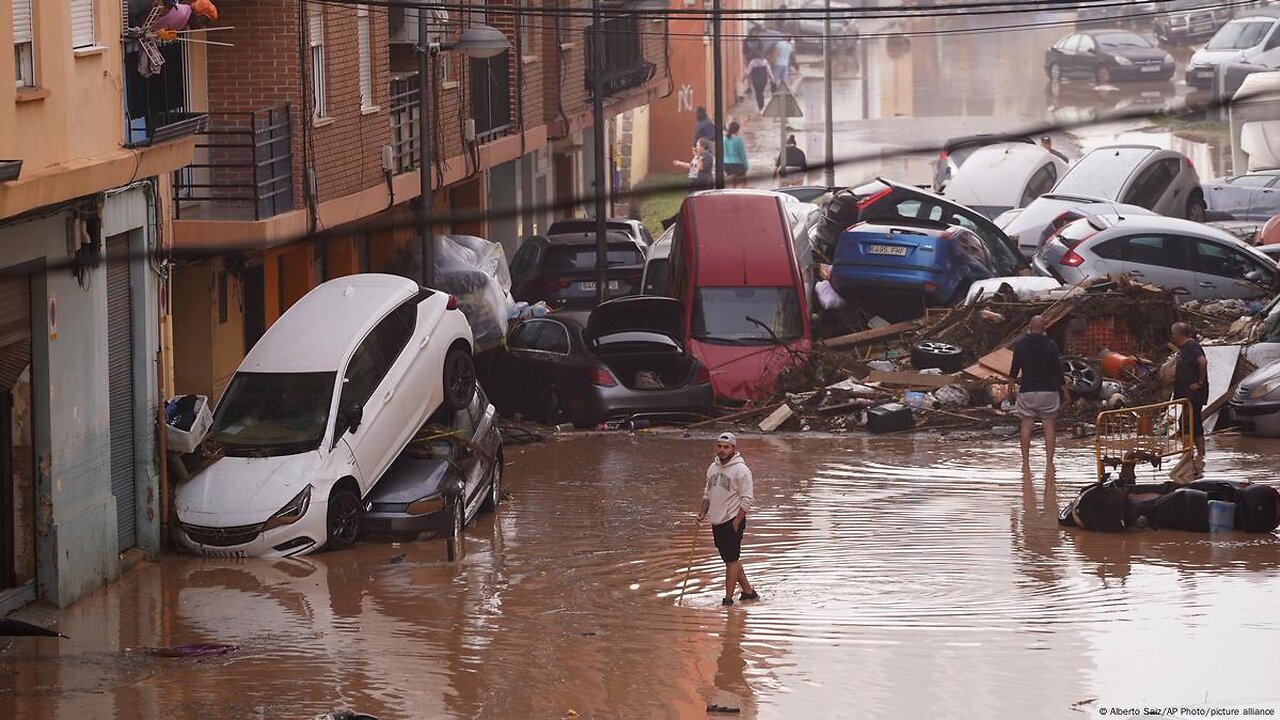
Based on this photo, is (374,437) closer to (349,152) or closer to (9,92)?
(9,92)

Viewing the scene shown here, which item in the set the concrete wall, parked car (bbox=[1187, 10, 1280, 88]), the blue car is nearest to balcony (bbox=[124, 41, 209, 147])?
the concrete wall

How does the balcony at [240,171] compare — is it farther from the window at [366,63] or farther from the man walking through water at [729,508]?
the man walking through water at [729,508]

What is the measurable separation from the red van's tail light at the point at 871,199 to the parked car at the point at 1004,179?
5.40 m

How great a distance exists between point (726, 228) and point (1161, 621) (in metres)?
12.1

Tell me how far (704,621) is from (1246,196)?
2388 cm

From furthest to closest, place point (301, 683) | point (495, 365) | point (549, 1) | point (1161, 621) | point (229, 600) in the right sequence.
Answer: point (549, 1) → point (495, 365) → point (229, 600) → point (1161, 621) → point (301, 683)

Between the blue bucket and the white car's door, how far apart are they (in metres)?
6.95

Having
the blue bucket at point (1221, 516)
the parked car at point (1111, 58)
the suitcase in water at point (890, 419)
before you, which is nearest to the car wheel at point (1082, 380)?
the suitcase in water at point (890, 419)

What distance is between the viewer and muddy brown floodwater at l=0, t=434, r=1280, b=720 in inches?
460

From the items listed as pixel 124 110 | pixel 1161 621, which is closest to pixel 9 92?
pixel 124 110

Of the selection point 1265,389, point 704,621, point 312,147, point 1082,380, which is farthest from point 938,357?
point 704,621

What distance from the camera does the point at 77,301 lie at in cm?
1518

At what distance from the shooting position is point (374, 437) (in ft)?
54.8

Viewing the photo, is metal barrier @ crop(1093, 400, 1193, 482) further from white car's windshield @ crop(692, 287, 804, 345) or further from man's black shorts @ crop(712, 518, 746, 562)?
white car's windshield @ crop(692, 287, 804, 345)
